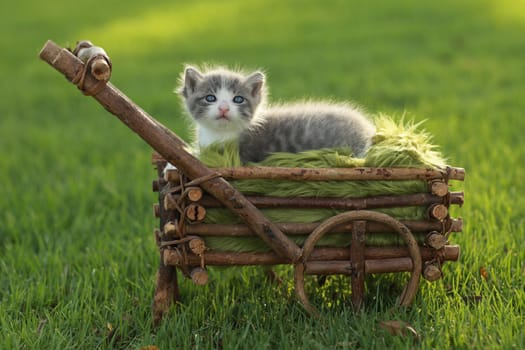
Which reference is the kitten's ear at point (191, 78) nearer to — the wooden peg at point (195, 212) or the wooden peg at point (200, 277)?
the wooden peg at point (195, 212)

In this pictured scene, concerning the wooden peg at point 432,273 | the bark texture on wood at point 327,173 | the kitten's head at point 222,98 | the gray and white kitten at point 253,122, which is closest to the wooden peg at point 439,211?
→ the bark texture on wood at point 327,173

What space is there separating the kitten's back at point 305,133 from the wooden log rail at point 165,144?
1.80 ft

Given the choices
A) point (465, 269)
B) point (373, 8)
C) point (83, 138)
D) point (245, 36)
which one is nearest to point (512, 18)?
point (373, 8)

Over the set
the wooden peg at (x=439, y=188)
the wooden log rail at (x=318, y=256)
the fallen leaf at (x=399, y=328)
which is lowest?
the fallen leaf at (x=399, y=328)

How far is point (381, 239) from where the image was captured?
3424 mm

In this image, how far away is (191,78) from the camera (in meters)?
3.83

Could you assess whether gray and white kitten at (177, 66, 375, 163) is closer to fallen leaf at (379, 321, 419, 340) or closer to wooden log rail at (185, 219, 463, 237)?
wooden log rail at (185, 219, 463, 237)

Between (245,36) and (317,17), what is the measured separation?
2107 millimetres

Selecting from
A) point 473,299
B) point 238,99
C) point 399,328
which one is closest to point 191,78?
point 238,99

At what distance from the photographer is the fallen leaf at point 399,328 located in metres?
3.15

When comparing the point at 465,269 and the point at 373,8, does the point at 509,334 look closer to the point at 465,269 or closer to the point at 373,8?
the point at 465,269

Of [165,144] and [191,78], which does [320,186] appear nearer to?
[165,144]

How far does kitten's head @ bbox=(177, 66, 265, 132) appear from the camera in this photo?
146 inches

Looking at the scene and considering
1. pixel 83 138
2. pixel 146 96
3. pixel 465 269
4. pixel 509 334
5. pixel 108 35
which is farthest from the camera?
pixel 108 35
